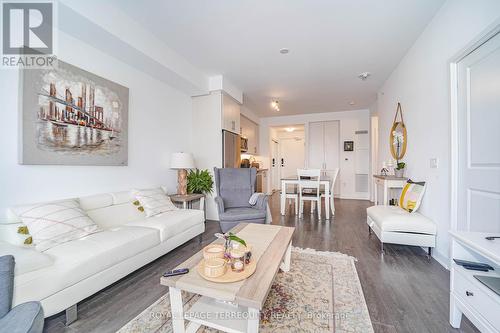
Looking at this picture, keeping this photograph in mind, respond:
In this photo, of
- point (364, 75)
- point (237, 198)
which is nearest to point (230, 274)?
point (237, 198)

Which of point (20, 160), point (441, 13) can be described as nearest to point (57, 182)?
point (20, 160)

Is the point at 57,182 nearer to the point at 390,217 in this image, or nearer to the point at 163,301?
the point at 163,301

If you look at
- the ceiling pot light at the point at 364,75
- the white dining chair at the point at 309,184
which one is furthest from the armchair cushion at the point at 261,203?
the ceiling pot light at the point at 364,75

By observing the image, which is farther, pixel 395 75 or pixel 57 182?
pixel 395 75

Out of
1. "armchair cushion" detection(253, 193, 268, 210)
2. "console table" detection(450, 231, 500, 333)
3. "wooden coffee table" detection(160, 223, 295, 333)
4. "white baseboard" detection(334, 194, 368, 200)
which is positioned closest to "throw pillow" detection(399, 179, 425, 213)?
"console table" detection(450, 231, 500, 333)

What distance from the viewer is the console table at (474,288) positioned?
3.32 ft

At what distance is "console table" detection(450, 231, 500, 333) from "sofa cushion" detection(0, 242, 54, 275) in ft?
8.21

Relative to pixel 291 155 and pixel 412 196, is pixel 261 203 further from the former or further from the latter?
pixel 291 155

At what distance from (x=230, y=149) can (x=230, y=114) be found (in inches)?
29.4

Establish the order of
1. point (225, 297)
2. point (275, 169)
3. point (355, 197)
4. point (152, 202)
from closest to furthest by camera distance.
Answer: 1. point (225, 297)
2. point (152, 202)
3. point (355, 197)
4. point (275, 169)

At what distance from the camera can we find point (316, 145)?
655 centimetres

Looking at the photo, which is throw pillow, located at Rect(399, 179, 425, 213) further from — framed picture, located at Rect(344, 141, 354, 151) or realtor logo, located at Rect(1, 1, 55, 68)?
realtor logo, located at Rect(1, 1, 55, 68)

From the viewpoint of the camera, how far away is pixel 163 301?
5.10ft

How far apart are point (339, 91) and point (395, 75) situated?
119cm
